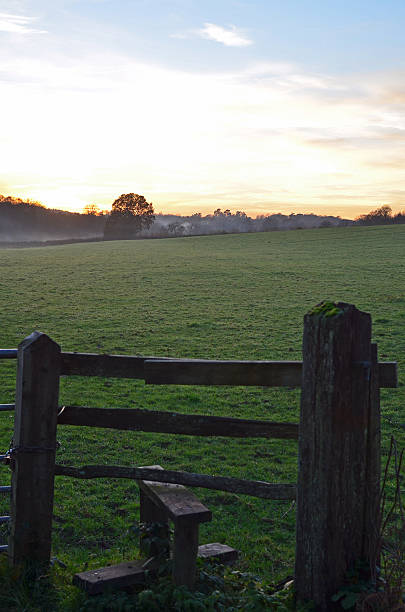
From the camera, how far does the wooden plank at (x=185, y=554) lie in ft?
14.3

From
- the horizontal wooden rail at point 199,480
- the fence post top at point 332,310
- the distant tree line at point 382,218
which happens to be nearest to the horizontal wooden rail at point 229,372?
the fence post top at point 332,310

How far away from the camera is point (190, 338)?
1864 cm

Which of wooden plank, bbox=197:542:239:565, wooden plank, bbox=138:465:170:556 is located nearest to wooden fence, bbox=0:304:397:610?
wooden plank, bbox=138:465:170:556

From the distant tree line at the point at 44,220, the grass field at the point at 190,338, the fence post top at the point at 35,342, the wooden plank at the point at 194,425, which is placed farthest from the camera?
the distant tree line at the point at 44,220

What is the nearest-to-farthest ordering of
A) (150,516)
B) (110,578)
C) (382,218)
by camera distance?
(110,578) < (150,516) < (382,218)

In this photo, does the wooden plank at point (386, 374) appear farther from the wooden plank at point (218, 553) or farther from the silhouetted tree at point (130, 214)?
the silhouetted tree at point (130, 214)

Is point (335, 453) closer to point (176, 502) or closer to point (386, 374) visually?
point (386, 374)

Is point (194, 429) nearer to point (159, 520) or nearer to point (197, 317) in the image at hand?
point (159, 520)

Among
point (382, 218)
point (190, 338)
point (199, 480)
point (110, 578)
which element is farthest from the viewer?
point (382, 218)

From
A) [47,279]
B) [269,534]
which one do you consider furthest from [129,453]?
[47,279]

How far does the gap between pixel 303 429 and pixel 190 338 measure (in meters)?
14.3

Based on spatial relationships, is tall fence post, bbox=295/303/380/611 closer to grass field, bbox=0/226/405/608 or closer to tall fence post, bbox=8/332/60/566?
grass field, bbox=0/226/405/608

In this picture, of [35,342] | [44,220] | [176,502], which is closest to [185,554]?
[176,502]

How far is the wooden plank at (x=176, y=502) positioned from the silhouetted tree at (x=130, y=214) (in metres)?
105
